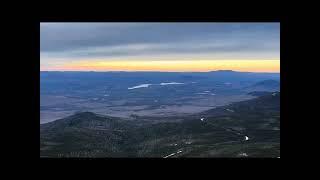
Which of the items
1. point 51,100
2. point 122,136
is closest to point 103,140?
point 122,136
